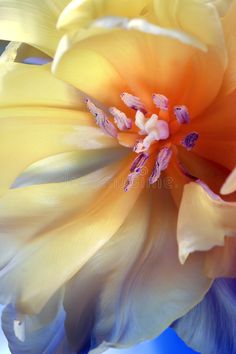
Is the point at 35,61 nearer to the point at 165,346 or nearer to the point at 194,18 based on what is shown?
the point at 194,18

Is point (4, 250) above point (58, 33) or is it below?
below

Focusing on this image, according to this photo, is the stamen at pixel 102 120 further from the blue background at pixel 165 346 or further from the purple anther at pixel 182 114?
the blue background at pixel 165 346

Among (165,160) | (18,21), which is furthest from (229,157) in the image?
(18,21)

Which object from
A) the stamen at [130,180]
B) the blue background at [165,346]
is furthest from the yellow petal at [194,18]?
the blue background at [165,346]

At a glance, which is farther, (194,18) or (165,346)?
(165,346)

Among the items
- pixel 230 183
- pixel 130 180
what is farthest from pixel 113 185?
pixel 230 183

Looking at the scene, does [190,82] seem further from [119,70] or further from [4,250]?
[4,250]

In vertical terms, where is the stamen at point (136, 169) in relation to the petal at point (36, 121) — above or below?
below
